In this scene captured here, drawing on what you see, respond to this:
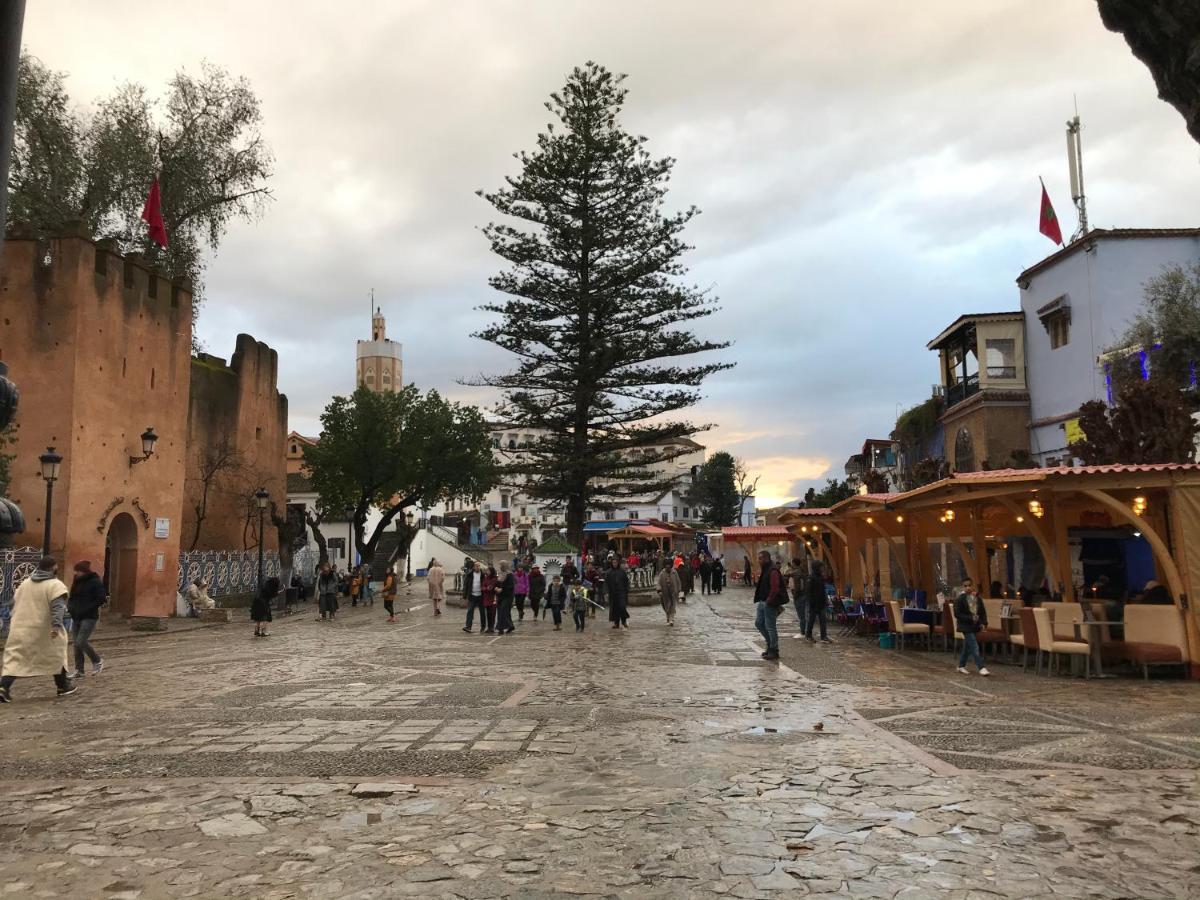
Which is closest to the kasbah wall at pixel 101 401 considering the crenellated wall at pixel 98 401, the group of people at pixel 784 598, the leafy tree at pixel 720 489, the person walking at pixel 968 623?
the crenellated wall at pixel 98 401

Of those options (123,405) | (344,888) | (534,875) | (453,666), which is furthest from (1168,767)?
(123,405)

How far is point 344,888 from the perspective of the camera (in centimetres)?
401

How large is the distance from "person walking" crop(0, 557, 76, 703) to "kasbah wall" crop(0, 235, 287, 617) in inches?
391

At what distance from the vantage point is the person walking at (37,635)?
9727mm

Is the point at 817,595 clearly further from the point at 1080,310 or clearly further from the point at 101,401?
the point at 101,401

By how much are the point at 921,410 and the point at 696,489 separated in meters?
53.2

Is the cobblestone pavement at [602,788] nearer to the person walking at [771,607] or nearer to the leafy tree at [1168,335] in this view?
the person walking at [771,607]

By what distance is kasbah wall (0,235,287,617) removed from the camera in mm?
19578

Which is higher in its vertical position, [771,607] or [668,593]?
[771,607]

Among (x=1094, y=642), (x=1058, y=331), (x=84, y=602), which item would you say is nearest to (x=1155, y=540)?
(x=1094, y=642)

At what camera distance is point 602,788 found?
224 inches

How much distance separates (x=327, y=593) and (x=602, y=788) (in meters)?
19.5

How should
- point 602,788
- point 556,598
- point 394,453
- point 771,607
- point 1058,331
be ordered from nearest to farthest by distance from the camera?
point 602,788
point 771,607
point 556,598
point 1058,331
point 394,453

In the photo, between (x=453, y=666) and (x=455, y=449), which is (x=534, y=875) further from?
(x=455, y=449)
